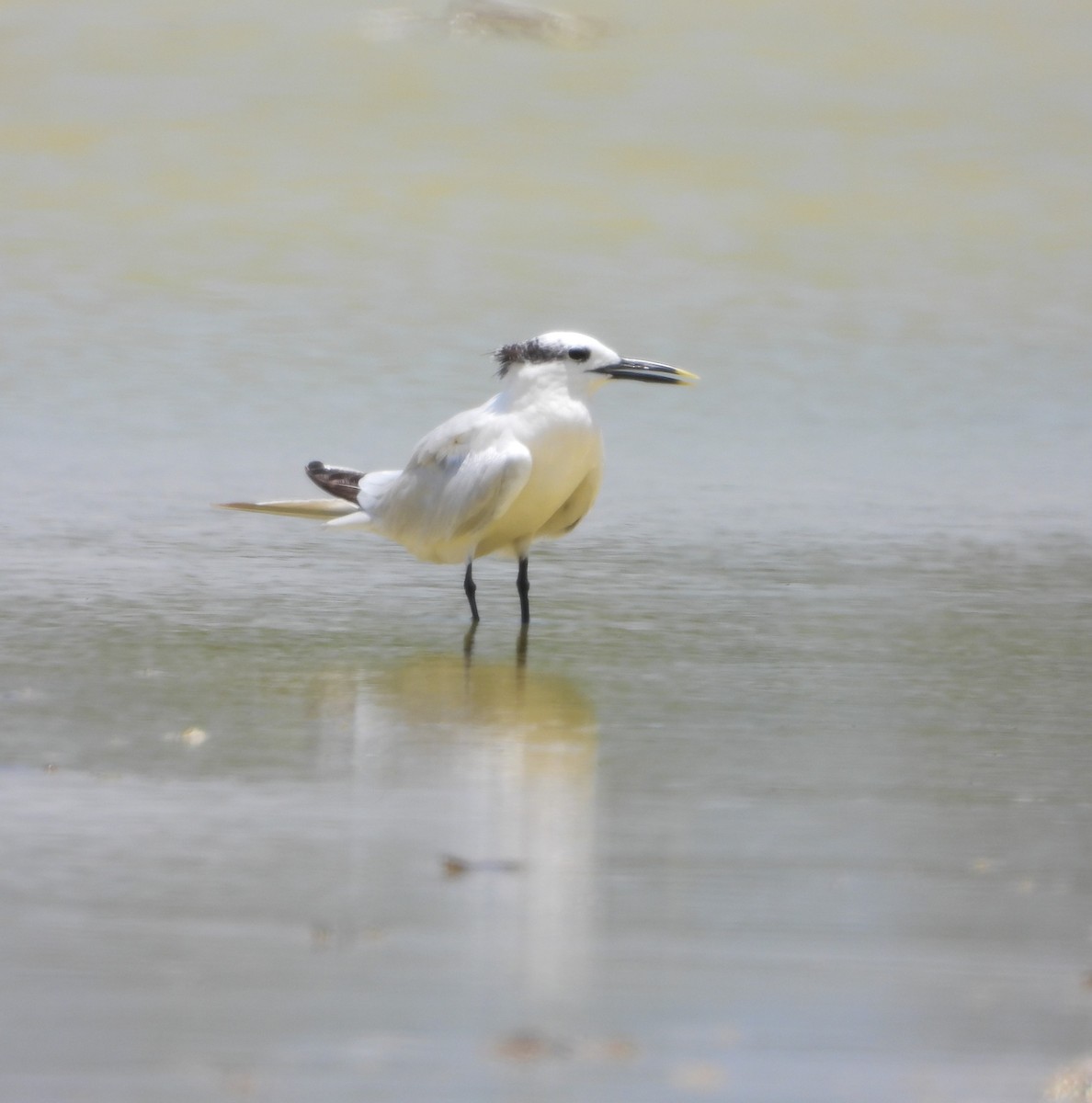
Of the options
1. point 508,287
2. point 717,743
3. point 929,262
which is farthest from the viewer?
point 929,262

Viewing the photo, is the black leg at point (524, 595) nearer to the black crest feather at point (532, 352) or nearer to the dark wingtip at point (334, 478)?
the black crest feather at point (532, 352)

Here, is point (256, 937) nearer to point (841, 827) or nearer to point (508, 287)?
point (841, 827)

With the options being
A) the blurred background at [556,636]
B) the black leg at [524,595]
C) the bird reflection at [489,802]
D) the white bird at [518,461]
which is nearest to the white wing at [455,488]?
Result: the white bird at [518,461]

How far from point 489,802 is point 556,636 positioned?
185cm

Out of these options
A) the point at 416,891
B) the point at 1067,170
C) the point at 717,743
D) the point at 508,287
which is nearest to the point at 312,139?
the point at 508,287

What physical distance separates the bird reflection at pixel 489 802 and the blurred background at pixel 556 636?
0.05 feet

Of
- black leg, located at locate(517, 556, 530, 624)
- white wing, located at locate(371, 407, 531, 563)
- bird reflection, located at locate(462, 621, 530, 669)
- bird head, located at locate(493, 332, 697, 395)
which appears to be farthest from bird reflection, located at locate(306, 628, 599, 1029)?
bird head, located at locate(493, 332, 697, 395)

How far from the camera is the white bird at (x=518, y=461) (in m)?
6.16

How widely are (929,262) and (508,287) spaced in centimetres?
275

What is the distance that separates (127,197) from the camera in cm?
1533

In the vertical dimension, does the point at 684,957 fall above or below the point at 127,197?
below

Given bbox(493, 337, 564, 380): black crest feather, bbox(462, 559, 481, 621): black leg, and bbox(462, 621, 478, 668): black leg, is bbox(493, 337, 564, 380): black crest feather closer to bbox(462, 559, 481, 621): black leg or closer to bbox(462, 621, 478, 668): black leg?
bbox(462, 559, 481, 621): black leg

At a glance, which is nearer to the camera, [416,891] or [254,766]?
[416,891]

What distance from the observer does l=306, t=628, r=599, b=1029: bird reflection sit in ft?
11.1
